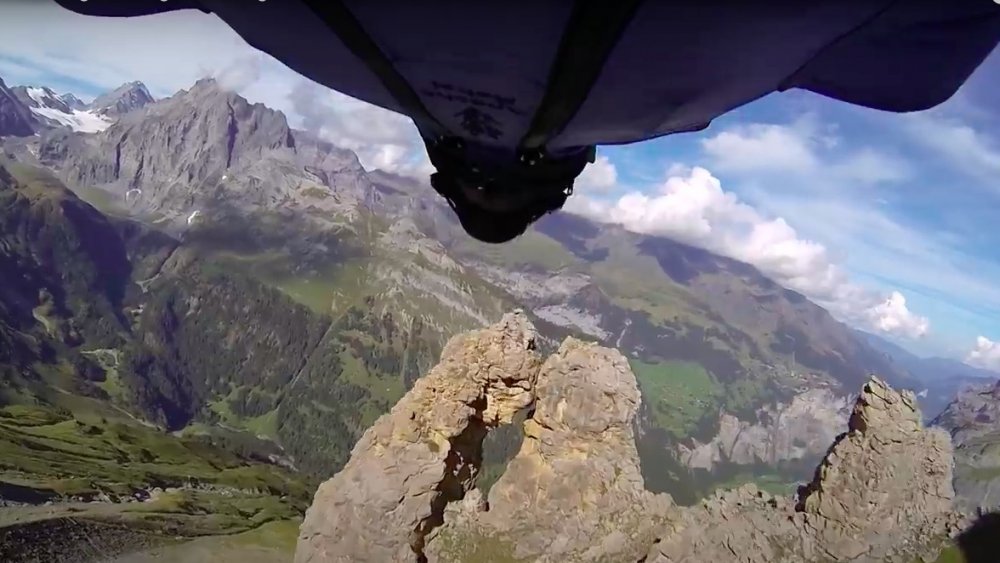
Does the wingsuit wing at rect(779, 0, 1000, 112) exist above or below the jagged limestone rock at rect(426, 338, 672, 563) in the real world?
above

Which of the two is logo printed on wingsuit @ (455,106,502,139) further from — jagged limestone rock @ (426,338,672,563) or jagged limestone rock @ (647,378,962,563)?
jagged limestone rock @ (426,338,672,563)

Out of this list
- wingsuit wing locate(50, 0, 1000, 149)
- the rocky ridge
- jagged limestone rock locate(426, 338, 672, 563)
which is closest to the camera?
wingsuit wing locate(50, 0, 1000, 149)

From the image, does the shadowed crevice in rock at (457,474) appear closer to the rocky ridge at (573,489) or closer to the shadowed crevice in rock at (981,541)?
the rocky ridge at (573,489)

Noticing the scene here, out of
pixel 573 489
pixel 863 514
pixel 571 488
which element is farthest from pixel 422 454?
pixel 863 514

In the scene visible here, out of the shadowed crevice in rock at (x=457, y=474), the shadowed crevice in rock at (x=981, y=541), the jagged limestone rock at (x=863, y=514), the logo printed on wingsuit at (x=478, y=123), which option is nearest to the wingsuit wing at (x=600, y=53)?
the logo printed on wingsuit at (x=478, y=123)

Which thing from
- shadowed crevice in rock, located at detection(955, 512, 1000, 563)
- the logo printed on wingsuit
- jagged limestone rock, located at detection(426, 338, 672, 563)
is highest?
the logo printed on wingsuit

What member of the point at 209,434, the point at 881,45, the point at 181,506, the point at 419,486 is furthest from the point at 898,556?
the point at 209,434

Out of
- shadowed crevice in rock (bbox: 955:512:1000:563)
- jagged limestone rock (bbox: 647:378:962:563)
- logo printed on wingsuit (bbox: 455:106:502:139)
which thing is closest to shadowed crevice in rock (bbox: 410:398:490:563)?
jagged limestone rock (bbox: 647:378:962:563)
